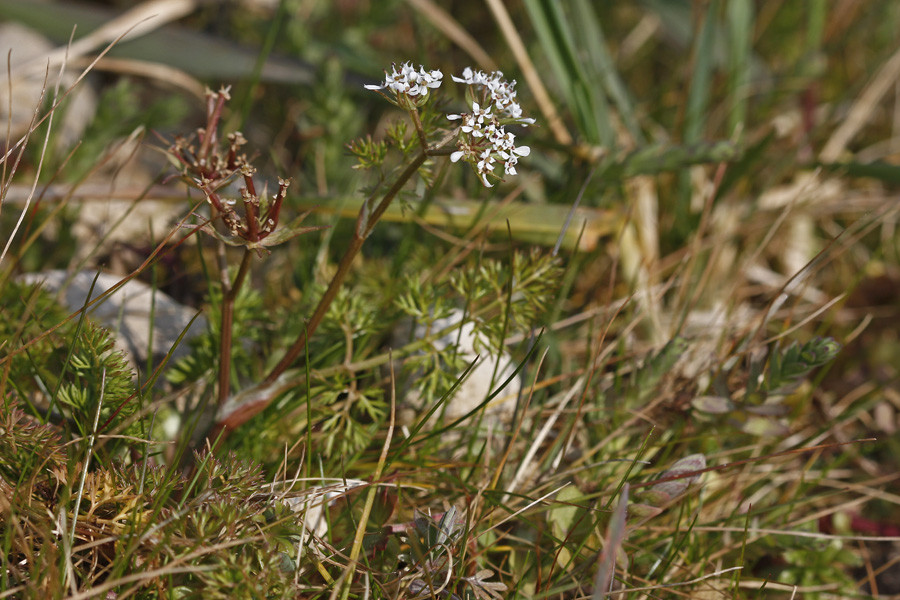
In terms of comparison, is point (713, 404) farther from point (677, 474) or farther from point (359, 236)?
point (359, 236)

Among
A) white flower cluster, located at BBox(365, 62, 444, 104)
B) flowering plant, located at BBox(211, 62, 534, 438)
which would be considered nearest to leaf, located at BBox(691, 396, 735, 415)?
flowering plant, located at BBox(211, 62, 534, 438)

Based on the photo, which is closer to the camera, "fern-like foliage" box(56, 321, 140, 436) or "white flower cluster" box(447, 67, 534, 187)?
"white flower cluster" box(447, 67, 534, 187)

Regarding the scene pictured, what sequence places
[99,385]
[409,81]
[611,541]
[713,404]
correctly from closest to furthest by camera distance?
[611,541]
[409,81]
[99,385]
[713,404]

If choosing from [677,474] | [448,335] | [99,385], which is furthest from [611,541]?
[99,385]

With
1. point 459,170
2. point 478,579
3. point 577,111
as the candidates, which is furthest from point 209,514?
point 577,111

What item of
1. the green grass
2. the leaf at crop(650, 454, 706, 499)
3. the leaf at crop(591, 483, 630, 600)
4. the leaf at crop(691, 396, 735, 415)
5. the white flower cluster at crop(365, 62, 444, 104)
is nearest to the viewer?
the leaf at crop(591, 483, 630, 600)

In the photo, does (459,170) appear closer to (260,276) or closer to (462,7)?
(260,276)

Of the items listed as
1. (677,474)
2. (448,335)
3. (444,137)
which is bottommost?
(677,474)

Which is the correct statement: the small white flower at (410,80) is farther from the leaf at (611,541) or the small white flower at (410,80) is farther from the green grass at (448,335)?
the leaf at (611,541)

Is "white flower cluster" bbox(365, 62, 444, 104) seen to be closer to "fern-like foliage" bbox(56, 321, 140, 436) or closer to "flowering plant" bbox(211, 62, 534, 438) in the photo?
"flowering plant" bbox(211, 62, 534, 438)
